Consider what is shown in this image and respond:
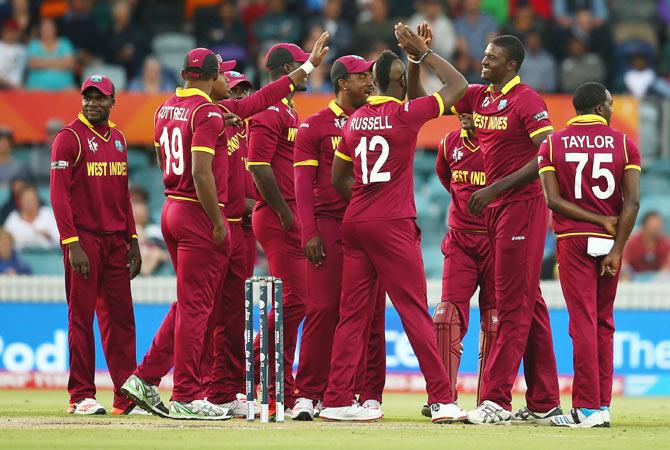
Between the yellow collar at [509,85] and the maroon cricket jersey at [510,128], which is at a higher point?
the yellow collar at [509,85]

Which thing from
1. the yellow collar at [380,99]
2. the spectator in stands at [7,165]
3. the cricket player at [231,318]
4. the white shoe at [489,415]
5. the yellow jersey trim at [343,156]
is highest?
the spectator in stands at [7,165]

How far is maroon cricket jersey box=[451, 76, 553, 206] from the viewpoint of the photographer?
9.77 m

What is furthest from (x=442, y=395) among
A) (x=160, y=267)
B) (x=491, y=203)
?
(x=160, y=267)

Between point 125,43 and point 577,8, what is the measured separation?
20.9 feet

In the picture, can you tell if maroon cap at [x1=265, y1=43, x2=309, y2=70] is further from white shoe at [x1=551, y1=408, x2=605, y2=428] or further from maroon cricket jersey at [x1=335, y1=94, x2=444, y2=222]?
white shoe at [x1=551, y1=408, x2=605, y2=428]

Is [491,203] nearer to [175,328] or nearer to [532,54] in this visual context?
[175,328]

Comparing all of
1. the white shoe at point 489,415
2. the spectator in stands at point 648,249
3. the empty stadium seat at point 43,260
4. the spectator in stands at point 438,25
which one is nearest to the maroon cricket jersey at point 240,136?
the white shoe at point 489,415

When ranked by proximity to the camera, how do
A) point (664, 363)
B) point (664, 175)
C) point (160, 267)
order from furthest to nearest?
1. point (664, 175)
2. point (160, 267)
3. point (664, 363)

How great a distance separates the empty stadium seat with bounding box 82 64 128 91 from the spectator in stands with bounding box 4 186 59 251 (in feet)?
7.40

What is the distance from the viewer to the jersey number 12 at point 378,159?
31.6ft

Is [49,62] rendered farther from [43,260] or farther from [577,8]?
[577,8]

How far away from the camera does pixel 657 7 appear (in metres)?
20.2

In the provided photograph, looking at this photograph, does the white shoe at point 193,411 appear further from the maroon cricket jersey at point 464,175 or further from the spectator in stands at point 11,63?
the spectator in stands at point 11,63

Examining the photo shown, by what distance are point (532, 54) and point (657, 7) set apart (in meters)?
2.69
